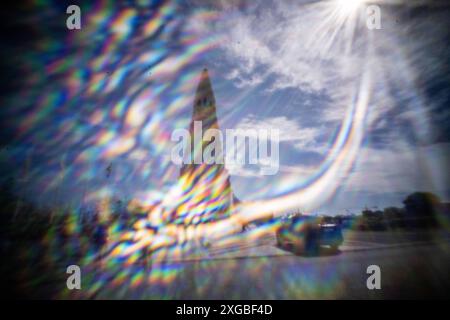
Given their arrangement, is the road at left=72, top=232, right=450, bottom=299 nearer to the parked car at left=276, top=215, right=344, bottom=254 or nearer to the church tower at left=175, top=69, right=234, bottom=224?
the parked car at left=276, top=215, right=344, bottom=254

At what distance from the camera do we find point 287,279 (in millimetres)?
5598

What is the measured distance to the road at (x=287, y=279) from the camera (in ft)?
15.5

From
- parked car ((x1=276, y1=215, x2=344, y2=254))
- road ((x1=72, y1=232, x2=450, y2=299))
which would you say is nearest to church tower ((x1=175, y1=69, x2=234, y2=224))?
parked car ((x1=276, y1=215, x2=344, y2=254))

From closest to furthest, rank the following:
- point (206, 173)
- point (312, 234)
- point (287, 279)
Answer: point (287, 279), point (312, 234), point (206, 173)

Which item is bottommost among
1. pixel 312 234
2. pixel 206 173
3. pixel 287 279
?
pixel 287 279

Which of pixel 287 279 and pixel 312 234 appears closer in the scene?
pixel 287 279

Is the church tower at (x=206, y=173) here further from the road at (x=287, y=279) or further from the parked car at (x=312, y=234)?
the road at (x=287, y=279)

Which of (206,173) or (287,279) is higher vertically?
(206,173)

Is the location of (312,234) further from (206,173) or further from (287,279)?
(206,173)

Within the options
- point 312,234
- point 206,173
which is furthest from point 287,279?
point 206,173
